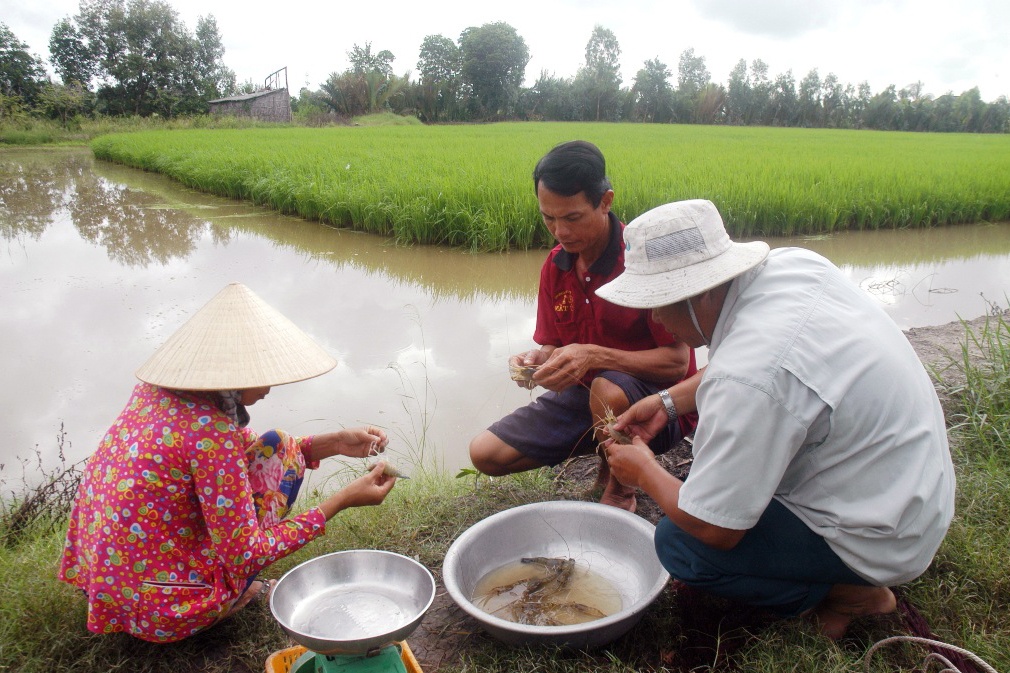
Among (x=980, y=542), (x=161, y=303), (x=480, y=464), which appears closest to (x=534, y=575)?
(x=480, y=464)

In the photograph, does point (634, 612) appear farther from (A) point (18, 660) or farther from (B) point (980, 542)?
(A) point (18, 660)

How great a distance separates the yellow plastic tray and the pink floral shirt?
167 millimetres

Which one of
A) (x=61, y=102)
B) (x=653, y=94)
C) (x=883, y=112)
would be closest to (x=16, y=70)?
(x=61, y=102)

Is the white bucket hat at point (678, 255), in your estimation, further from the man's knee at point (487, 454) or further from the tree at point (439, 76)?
the tree at point (439, 76)

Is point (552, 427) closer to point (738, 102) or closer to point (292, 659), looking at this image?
point (292, 659)

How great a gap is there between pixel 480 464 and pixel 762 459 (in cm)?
122

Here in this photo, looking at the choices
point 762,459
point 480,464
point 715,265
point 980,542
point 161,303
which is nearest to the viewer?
point 762,459

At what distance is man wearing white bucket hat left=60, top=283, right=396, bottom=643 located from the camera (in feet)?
4.78

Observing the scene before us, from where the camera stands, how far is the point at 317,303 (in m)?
4.82

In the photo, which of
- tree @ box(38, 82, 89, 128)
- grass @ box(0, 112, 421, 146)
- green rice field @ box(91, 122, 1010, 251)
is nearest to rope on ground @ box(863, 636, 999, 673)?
green rice field @ box(91, 122, 1010, 251)

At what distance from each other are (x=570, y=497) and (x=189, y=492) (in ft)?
4.14

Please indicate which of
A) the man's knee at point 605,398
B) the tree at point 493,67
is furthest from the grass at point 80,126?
the man's knee at point 605,398

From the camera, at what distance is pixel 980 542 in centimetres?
186

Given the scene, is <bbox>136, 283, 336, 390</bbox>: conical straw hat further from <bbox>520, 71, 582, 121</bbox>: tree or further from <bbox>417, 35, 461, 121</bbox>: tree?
<bbox>520, 71, 582, 121</bbox>: tree
